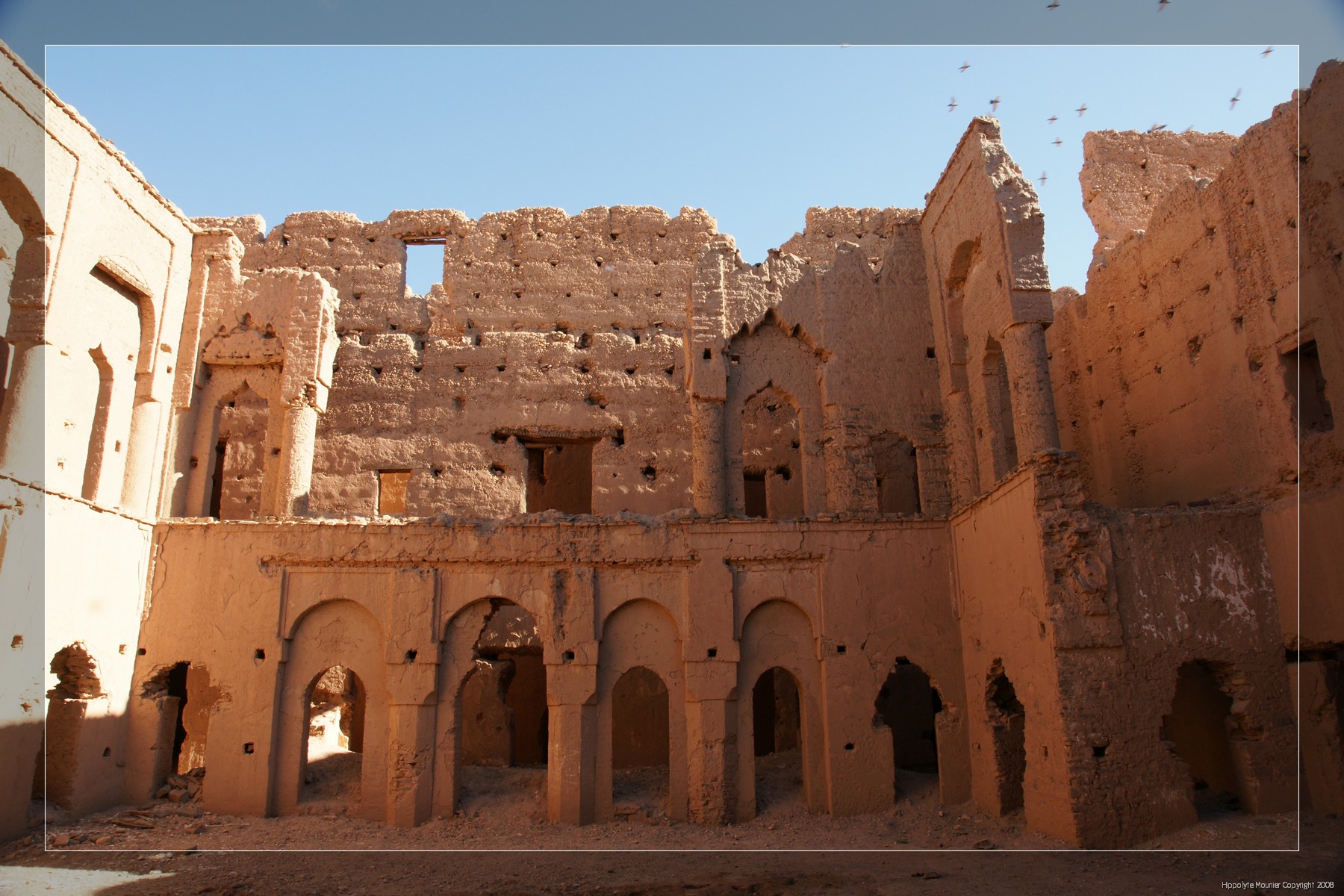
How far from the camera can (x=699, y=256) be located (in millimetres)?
16531

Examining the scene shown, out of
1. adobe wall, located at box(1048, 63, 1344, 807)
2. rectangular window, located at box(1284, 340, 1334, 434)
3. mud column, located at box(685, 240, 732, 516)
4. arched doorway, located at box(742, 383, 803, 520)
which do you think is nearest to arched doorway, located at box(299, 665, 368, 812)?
mud column, located at box(685, 240, 732, 516)

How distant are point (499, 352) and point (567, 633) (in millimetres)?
6560

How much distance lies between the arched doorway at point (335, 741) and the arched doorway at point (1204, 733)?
37.5 ft

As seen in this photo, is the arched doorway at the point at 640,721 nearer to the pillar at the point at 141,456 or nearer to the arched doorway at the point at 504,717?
the arched doorway at the point at 504,717

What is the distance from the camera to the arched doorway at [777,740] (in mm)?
14141

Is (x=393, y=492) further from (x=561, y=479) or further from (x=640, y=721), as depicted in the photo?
(x=640, y=721)

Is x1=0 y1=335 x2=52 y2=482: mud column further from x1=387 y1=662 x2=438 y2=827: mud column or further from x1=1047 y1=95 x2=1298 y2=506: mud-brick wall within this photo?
x1=1047 y1=95 x2=1298 y2=506: mud-brick wall

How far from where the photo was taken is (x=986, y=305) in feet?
47.9

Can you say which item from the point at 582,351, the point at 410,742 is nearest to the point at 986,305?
the point at 582,351

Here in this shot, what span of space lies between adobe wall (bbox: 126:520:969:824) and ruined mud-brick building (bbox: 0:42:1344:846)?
0.06m

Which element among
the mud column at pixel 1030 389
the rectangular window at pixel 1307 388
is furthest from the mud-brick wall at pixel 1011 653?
the rectangular window at pixel 1307 388

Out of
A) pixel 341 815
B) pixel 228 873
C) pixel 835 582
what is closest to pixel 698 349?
pixel 835 582

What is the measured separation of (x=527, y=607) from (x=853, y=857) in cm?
569

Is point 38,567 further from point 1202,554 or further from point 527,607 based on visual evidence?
point 1202,554
